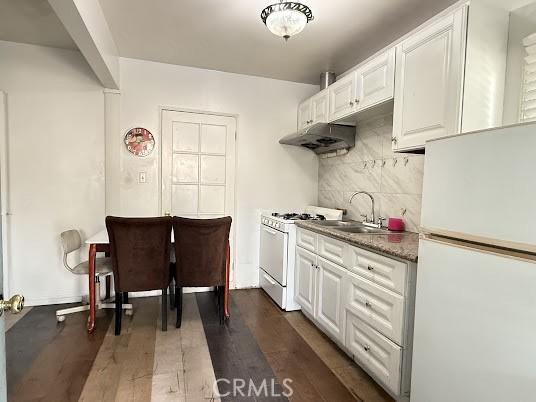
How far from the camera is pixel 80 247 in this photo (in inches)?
116

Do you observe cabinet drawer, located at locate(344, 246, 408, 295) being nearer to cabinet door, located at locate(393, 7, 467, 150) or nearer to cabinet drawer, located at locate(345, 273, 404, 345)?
cabinet drawer, located at locate(345, 273, 404, 345)

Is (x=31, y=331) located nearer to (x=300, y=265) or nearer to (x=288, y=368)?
(x=288, y=368)

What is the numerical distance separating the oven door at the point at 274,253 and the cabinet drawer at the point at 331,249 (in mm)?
506

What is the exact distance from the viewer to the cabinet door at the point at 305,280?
102 inches

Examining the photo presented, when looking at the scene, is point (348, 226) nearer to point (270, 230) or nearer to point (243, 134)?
point (270, 230)

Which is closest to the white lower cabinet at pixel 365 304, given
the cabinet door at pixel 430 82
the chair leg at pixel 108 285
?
the cabinet door at pixel 430 82

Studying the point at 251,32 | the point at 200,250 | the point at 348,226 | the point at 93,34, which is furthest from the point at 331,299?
the point at 93,34

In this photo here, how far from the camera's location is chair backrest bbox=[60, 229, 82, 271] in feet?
8.75

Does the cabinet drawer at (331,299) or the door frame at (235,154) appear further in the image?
the door frame at (235,154)

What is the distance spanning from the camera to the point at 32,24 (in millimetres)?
2496

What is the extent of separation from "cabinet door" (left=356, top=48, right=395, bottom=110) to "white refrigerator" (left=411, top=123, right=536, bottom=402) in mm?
909

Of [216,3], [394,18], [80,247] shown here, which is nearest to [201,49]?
[216,3]

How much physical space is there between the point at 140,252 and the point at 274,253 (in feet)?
4.38

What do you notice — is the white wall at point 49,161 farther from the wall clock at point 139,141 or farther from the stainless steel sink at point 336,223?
the stainless steel sink at point 336,223
